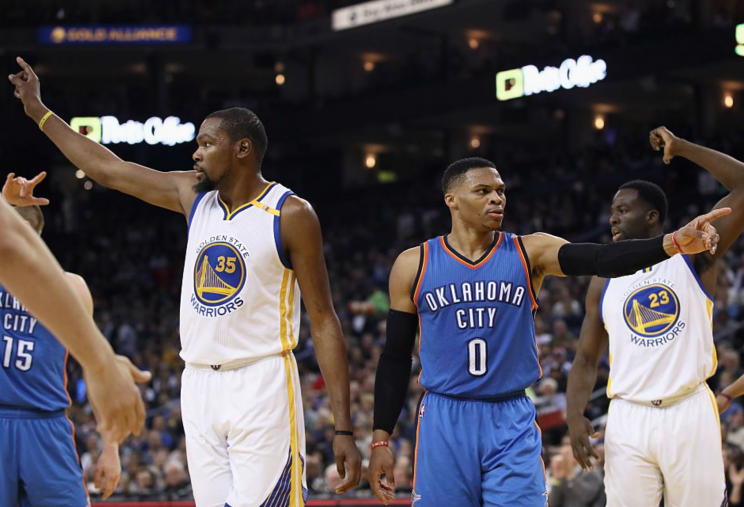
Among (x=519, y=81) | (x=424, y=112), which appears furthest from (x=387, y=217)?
(x=519, y=81)

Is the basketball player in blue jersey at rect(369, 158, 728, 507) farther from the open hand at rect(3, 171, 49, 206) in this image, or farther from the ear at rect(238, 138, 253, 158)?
the open hand at rect(3, 171, 49, 206)

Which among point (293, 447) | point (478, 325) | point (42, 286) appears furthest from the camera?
point (478, 325)

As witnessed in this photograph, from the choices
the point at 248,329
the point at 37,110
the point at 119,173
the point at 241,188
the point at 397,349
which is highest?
the point at 37,110

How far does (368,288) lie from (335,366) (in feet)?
52.7

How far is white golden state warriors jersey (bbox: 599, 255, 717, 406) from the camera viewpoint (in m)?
5.49

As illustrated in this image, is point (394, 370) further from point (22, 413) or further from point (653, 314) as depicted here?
point (22, 413)

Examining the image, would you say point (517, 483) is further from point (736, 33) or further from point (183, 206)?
point (736, 33)

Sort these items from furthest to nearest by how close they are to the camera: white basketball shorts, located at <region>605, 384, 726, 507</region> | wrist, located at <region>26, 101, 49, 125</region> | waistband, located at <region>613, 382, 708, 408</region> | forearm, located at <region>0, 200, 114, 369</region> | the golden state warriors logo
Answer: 1. the golden state warriors logo
2. waistband, located at <region>613, 382, 708, 408</region>
3. white basketball shorts, located at <region>605, 384, 726, 507</region>
4. wrist, located at <region>26, 101, 49, 125</region>
5. forearm, located at <region>0, 200, 114, 369</region>

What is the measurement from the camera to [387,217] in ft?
88.7

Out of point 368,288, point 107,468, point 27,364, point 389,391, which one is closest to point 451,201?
point 389,391

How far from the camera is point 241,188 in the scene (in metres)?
4.87

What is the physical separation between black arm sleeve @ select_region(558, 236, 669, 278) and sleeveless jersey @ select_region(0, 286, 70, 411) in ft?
8.22

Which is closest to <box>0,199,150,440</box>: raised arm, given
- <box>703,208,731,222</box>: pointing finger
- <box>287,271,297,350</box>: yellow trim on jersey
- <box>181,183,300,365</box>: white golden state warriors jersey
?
<box>181,183,300,365</box>: white golden state warriors jersey

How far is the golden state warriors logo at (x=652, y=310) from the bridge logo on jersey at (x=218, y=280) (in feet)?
7.53
